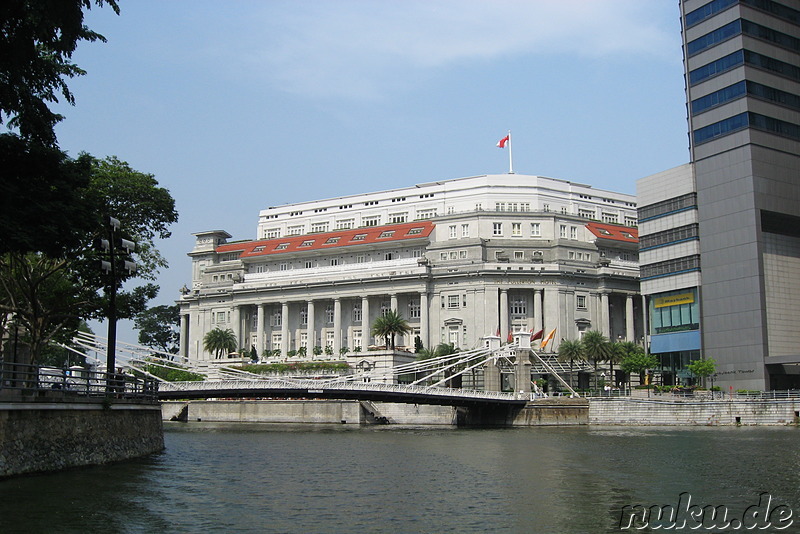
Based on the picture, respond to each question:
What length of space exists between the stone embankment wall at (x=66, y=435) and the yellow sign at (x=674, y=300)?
8624 cm

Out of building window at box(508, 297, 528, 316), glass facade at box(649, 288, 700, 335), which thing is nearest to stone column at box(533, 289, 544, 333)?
building window at box(508, 297, 528, 316)

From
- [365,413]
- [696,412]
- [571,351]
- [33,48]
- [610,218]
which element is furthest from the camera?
[610,218]

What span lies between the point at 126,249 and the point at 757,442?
4670 cm

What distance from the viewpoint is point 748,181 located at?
367 feet

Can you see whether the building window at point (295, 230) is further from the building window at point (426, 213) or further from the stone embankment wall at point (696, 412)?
the stone embankment wall at point (696, 412)

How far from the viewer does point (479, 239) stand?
493 feet

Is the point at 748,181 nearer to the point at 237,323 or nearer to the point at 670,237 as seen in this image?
the point at 670,237

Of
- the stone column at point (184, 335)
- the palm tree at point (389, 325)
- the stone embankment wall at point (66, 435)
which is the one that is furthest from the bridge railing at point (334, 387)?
the stone column at point (184, 335)

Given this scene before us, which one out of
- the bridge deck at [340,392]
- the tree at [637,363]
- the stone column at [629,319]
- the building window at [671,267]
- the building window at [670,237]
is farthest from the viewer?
the stone column at [629,319]

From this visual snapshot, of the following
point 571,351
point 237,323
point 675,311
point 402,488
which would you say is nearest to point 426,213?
point 237,323

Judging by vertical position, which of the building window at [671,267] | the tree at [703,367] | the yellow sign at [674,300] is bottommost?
the tree at [703,367]

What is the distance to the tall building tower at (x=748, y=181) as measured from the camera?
111562mm

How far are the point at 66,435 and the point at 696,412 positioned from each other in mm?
70745

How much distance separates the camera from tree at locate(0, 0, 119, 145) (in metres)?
33.0
